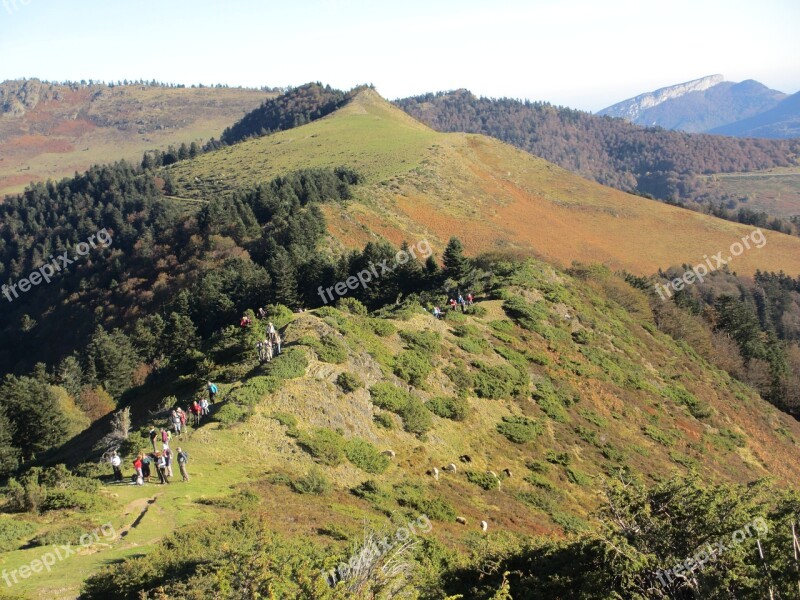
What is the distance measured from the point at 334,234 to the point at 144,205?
56.5 meters

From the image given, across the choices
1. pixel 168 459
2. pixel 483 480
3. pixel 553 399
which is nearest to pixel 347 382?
pixel 483 480

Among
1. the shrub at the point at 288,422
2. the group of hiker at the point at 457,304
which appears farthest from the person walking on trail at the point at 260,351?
the group of hiker at the point at 457,304

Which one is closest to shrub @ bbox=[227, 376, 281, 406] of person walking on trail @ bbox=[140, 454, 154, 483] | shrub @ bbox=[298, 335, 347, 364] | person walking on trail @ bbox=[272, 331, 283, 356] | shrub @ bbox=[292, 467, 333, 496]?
person walking on trail @ bbox=[272, 331, 283, 356]

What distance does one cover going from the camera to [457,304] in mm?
35219

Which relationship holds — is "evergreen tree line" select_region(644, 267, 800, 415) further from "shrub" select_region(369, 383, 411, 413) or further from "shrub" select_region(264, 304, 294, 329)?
"shrub" select_region(264, 304, 294, 329)

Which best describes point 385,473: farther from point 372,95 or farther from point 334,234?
point 372,95

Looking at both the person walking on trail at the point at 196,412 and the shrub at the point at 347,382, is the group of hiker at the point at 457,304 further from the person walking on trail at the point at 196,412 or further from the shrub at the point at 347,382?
the person walking on trail at the point at 196,412

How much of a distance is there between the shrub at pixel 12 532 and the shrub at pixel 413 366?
14481 mm

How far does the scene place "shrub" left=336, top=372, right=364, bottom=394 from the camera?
21.9 metres

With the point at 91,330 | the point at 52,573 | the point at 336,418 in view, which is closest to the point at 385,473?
the point at 336,418

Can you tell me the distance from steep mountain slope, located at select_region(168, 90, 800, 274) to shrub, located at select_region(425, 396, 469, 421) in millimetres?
43349

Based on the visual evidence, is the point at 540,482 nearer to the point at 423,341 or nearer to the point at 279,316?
the point at 423,341

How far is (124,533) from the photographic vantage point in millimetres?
12812

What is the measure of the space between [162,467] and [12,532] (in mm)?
3775
